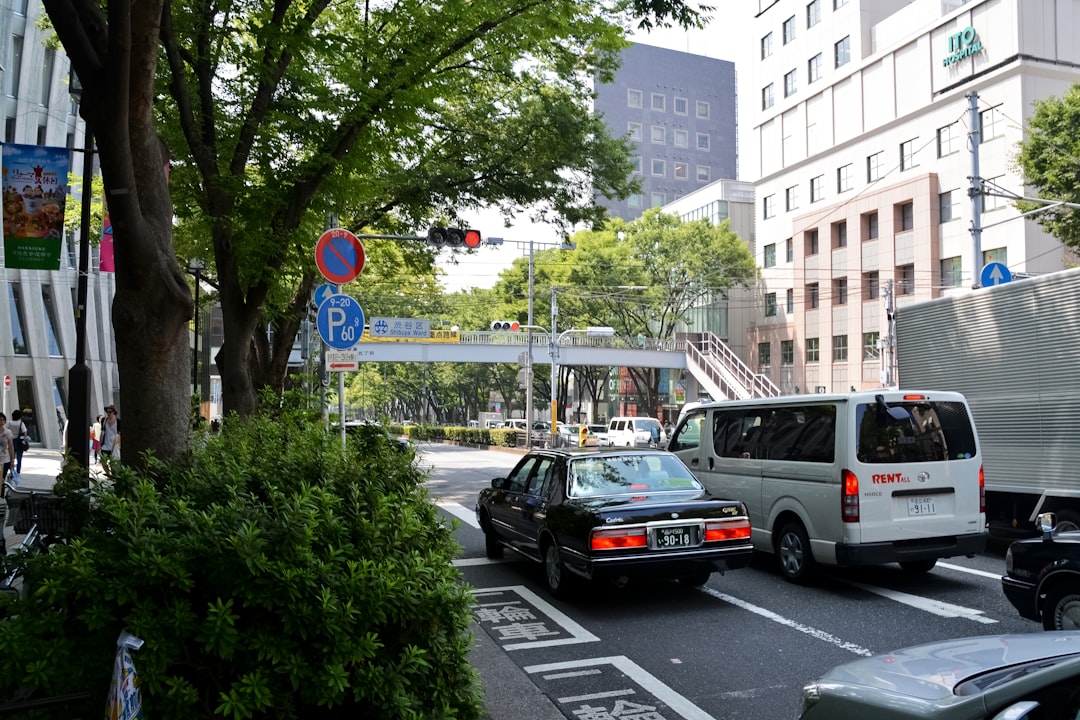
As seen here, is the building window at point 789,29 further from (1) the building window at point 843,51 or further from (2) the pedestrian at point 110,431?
(2) the pedestrian at point 110,431

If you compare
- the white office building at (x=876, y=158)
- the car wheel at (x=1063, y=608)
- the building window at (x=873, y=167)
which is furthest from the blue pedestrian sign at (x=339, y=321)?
the building window at (x=873, y=167)

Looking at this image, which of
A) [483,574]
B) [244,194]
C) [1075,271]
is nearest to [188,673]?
[483,574]

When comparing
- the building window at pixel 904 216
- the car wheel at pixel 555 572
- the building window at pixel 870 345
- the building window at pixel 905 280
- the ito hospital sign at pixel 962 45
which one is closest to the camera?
the car wheel at pixel 555 572

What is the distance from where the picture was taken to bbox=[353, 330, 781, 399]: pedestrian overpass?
4450 centimetres

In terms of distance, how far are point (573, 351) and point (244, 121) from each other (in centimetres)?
3621

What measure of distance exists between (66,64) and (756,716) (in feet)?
117

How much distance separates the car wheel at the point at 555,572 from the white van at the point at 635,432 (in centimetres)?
2717

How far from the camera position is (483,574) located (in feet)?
31.3

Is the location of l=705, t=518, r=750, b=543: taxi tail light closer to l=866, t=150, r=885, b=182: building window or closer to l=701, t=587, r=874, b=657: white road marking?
l=701, t=587, r=874, b=657: white road marking

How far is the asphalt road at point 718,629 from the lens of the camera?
212 inches

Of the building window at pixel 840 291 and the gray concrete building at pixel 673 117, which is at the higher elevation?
the gray concrete building at pixel 673 117

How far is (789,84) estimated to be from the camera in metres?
51.1

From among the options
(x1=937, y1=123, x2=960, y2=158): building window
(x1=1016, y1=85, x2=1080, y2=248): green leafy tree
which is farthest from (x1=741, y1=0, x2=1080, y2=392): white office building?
(x1=1016, y1=85, x2=1080, y2=248): green leafy tree

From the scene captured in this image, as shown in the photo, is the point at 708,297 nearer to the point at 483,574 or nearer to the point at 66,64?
the point at 66,64
